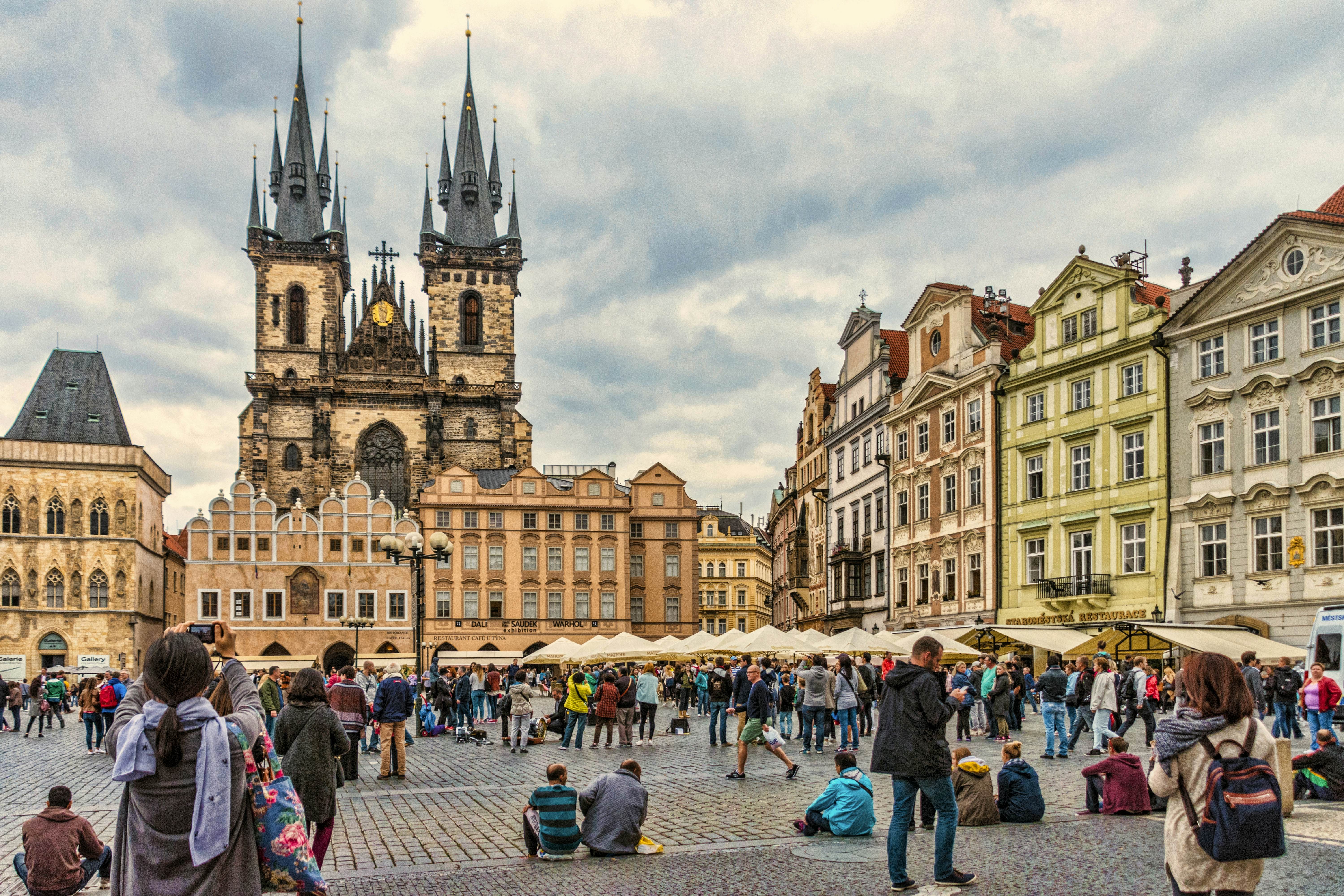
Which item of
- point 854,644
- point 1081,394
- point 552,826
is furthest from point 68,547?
point 552,826

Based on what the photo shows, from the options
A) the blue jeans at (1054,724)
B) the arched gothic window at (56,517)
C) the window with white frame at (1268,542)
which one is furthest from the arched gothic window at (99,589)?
the blue jeans at (1054,724)

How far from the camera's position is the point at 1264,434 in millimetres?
33625

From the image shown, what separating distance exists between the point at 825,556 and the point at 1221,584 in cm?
2618

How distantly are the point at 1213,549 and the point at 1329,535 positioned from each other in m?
3.64

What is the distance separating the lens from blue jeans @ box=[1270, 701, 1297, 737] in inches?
806

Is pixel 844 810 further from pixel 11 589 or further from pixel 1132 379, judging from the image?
pixel 11 589

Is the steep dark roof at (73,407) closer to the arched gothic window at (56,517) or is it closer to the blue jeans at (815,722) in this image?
the arched gothic window at (56,517)

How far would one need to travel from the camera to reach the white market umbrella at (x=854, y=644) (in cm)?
2900

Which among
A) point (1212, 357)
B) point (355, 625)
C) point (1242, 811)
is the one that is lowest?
point (355, 625)

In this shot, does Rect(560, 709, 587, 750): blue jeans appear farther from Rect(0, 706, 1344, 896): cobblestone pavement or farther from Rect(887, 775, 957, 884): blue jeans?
Rect(887, 775, 957, 884): blue jeans

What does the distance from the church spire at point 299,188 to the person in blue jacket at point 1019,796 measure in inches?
3298

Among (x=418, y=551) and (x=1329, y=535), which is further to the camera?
(x=1329, y=535)

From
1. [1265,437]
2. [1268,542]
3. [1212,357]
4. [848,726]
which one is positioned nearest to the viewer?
[848,726]

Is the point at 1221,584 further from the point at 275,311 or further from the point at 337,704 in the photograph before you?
the point at 275,311
